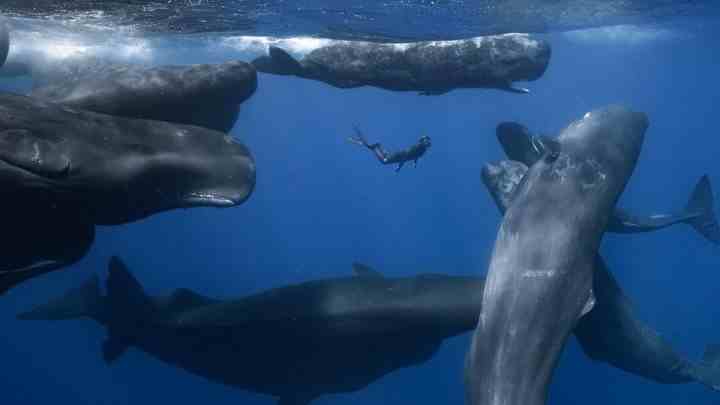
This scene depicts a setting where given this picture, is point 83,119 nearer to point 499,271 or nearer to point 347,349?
point 499,271

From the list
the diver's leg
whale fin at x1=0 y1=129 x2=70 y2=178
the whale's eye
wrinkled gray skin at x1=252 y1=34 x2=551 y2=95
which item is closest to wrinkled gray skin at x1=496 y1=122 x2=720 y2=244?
the whale's eye

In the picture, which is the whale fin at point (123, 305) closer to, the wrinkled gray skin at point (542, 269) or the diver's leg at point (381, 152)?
the diver's leg at point (381, 152)

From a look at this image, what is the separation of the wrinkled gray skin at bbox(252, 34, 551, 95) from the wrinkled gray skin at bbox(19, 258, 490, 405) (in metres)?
4.18

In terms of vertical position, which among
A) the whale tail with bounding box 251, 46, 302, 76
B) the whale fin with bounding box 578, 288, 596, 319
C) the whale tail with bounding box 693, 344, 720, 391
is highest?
the whale tail with bounding box 251, 46, 302, 76

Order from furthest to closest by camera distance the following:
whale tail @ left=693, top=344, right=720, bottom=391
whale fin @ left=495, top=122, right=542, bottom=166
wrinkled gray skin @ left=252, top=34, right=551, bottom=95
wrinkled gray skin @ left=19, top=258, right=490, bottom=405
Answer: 1. whale tail @ left=693, top=344, right=720, bottom=391
2. wrinkled gray skin @ left=252, top=34, right=551, bottom=95
3. whale fin @ left=495, top=122, right=542, bottom=166
4. wrinkled gray skin @ left=19, top=258, right=490, bottom=405

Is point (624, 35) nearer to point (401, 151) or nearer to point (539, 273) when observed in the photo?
point (401, 151)

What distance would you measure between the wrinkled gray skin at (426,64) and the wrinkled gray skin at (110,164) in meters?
4.78

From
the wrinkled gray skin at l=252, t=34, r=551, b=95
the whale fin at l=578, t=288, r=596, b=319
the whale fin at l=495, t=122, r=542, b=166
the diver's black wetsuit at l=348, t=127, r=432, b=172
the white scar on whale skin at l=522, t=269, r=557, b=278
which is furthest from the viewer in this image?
the diver's black wetsuit at l=348, t=127, r=432, b=172

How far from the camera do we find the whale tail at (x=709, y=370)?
1425 cm

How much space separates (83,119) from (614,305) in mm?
9973

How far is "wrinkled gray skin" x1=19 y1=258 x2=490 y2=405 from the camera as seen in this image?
10383mm

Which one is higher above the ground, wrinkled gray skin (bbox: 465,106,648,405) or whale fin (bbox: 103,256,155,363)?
wrinkled gray skin (bbox: 465,106,648,405)

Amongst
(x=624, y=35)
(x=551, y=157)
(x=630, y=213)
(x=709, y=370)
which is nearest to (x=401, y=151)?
(x=551, y=157)

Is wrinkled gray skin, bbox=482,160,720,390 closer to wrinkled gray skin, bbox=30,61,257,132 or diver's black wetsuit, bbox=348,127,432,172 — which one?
diver's black wetsuit, bbox=348,127,432,172
